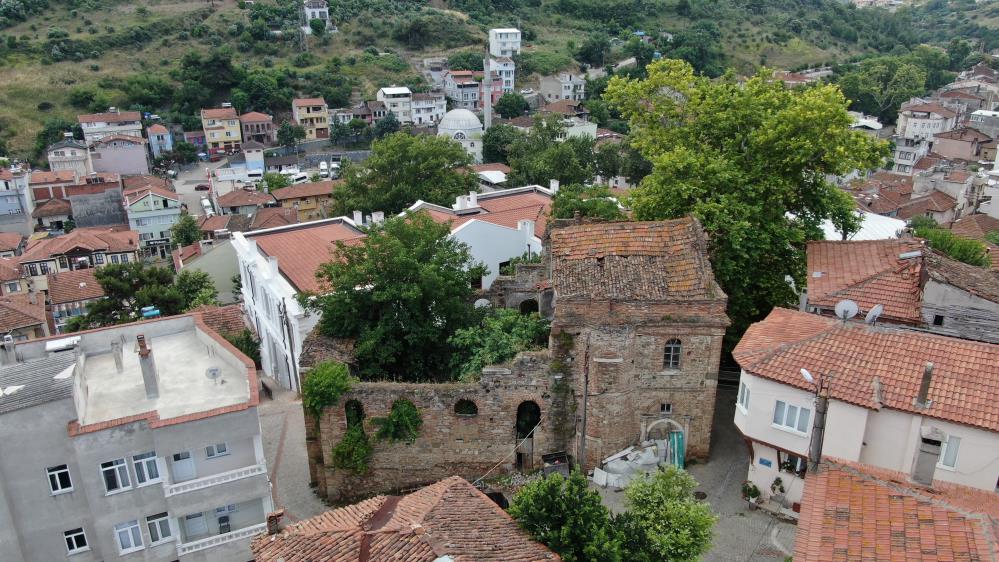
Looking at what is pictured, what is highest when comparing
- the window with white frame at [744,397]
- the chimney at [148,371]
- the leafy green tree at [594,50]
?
the leafy green tree at [594,50]

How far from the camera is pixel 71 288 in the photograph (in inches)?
2163

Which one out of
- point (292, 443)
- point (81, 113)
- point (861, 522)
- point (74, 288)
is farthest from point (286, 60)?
point (861, 522)

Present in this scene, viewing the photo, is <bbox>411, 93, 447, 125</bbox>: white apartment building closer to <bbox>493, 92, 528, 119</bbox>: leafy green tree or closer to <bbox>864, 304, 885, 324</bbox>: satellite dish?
<bbox>493, 92, 528, 119</bbox>: leafy green tree

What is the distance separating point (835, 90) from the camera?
29.1 metres

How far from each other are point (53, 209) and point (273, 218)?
3403 centimetres

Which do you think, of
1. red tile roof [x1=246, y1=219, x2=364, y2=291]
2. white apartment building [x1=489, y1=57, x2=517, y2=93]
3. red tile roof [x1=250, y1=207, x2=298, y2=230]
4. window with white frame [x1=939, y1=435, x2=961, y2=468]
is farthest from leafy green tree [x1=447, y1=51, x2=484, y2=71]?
window with white frame [x1=939, y1=435, x2=961, y2=468]

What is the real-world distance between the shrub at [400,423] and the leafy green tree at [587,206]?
1334 centimetres

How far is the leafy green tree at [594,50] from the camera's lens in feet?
449

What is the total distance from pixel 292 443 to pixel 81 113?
103 m

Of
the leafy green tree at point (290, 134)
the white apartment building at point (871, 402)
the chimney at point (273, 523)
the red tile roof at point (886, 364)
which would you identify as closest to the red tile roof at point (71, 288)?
the chimney at point (273, 523)

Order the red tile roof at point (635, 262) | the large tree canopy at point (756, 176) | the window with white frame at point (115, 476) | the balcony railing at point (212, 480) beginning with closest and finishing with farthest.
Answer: the window with white frame at point (115, 476), the balcony railing at point (212, 480), the red tile roof at point (635, 262), the large tree canopy at point (756, 176)

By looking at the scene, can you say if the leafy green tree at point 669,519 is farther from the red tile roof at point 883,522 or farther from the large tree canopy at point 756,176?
the large tree canopy at point 756,176

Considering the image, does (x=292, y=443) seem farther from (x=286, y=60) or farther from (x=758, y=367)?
(x=286, y=60)

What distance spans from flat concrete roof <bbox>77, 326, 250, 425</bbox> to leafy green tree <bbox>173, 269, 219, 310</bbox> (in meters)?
20.1
